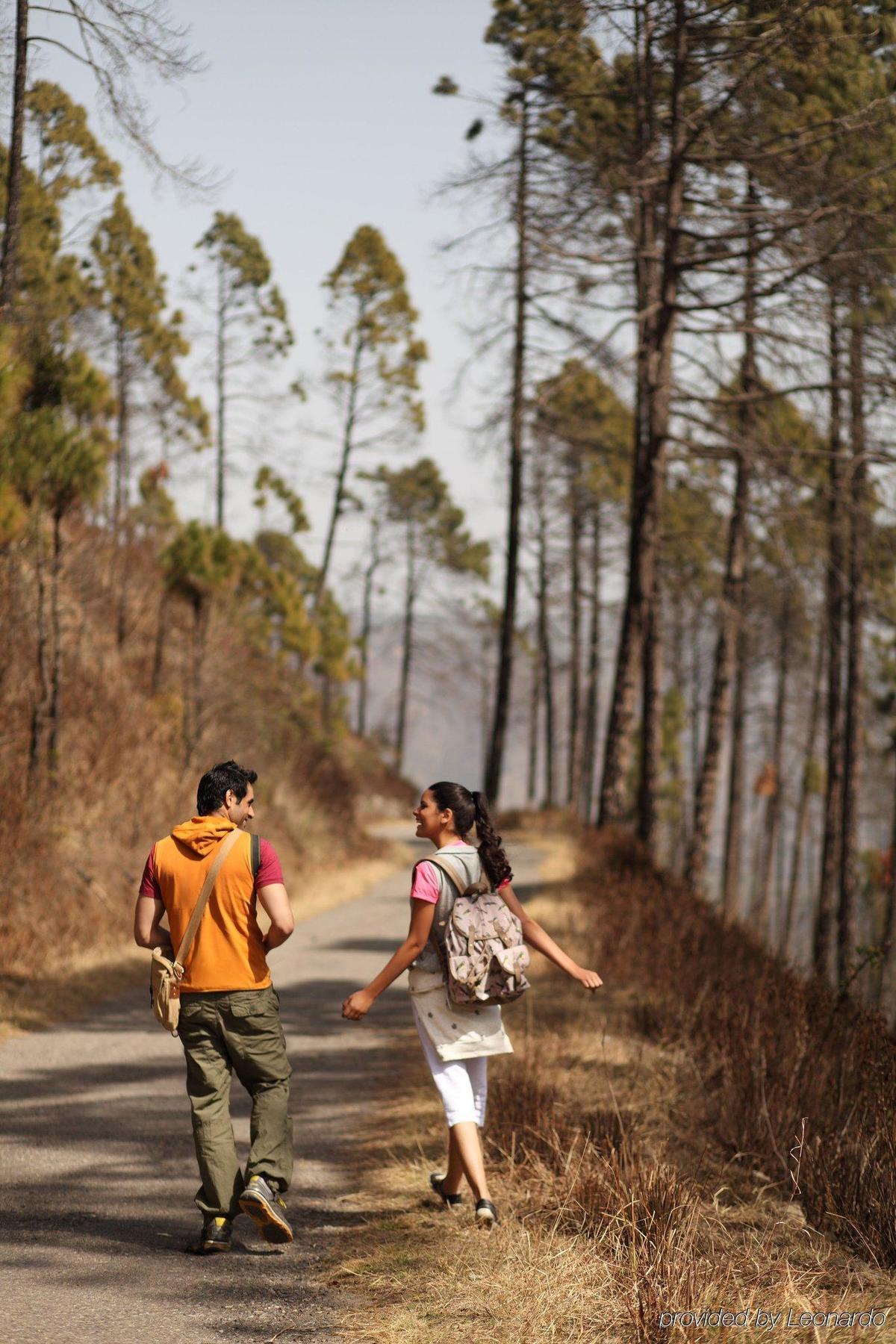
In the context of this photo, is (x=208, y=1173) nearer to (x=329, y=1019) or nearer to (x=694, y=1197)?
(x=694, y=1197)

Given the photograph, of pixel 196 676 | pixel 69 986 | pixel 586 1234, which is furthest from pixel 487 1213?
pixel 196 676

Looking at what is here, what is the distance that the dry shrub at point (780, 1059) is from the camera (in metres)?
5.04

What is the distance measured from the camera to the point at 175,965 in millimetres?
4805

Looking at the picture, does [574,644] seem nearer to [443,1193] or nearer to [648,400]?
[648,400]

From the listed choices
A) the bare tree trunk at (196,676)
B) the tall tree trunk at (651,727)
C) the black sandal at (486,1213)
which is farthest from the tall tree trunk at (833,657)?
the bare tree trunk at (196,676)

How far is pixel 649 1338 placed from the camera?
3.86 m

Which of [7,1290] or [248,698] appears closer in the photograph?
[7,1290]

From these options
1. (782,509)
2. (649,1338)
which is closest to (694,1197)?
(649,1338)

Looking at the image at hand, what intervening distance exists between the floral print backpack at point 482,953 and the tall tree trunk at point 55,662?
813cm

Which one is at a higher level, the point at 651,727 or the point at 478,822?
the point at 651,727

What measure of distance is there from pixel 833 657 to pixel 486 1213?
1646cm

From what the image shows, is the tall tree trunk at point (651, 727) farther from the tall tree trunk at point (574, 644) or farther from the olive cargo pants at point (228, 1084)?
the tall tree trunk at point (574, 644)

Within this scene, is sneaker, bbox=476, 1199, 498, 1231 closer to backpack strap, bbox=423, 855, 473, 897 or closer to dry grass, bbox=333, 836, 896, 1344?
dry grass, bbox=333, 836, 896, 1344

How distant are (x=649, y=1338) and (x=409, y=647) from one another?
49.8 metres
